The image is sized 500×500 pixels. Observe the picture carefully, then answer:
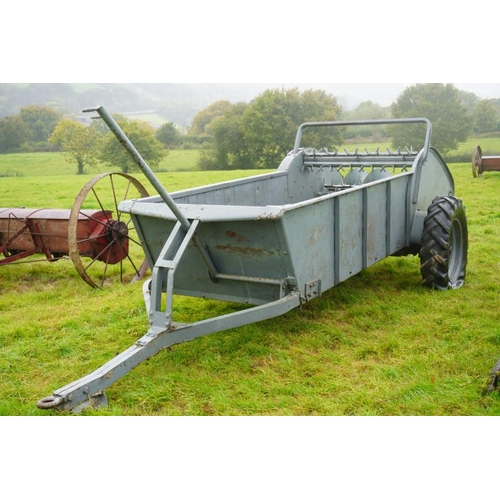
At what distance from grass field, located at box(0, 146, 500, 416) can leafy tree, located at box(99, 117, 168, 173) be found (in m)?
9.57

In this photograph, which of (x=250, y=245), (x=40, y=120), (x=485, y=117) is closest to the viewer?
(x=250, y=245)

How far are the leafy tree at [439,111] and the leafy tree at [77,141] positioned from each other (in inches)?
328

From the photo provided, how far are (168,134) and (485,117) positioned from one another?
931 centimetres

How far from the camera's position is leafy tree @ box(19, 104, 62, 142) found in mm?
16219

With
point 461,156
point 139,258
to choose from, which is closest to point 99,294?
point 139,258

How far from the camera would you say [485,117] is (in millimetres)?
18312

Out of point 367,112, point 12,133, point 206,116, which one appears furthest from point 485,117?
point 12,133

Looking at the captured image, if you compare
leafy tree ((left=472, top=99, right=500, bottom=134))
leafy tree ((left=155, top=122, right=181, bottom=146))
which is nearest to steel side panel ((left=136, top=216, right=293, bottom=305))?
leafy tree ((left=155, top=122, right=181, bottom=146))

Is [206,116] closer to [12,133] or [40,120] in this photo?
[40,120]

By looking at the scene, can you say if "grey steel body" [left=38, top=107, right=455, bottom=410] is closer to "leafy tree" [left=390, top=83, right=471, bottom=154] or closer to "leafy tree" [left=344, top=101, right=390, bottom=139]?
"leafy tree" [left=344, top=101, right=390, bottom=139]

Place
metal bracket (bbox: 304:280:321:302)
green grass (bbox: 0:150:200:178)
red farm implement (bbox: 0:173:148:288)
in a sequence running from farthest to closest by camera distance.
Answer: green grass (bbox: 0:150:200:178)
red farm implement (bbox: 0:173:148:288)
metal bracket (bbox: 304:280:321:302)

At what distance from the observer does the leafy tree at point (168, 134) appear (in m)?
18.6

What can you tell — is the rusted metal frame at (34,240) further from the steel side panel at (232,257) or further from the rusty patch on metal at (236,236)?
the rusty patch on metal at (236,236)

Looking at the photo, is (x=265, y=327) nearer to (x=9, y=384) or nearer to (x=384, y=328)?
(x=384, y=328)
